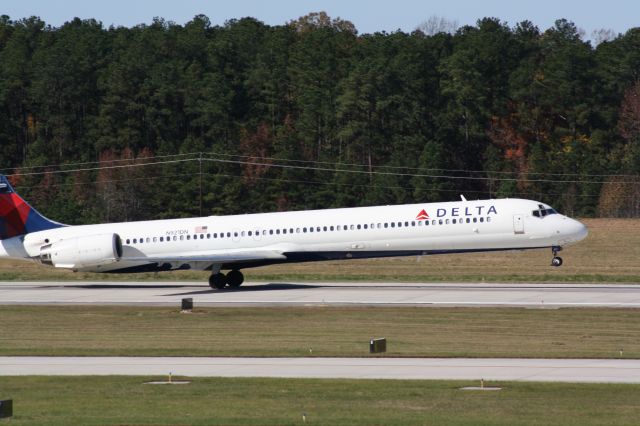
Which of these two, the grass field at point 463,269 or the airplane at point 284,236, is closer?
the airplane at point 284,236

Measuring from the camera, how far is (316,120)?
12312cm

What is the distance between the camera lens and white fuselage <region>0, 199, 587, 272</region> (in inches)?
2032

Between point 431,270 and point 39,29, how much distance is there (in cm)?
9893

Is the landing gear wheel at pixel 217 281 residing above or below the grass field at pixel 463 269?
above

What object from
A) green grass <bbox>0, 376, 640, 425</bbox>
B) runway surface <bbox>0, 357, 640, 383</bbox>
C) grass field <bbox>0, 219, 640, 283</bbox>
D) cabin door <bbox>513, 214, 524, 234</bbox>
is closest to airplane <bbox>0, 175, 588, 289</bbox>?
cabin door <bbox>513, 214, 524, 234</bbox>

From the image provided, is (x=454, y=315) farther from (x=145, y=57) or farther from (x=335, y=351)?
(x=145, y=57)

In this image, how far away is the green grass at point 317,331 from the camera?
31.2 m

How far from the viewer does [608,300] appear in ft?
146

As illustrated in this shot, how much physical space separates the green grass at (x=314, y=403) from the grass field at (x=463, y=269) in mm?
33270

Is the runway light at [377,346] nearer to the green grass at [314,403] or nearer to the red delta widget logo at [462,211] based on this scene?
the green grass at [314,403]

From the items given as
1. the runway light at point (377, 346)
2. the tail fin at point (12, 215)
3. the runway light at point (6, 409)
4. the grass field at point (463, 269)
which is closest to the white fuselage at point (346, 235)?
the tail fin at point (12, 215)

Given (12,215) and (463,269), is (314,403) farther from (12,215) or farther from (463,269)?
(463,269)

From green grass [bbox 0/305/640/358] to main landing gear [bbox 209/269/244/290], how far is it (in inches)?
339

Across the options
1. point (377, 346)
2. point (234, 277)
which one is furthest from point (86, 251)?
point (377, 346)
